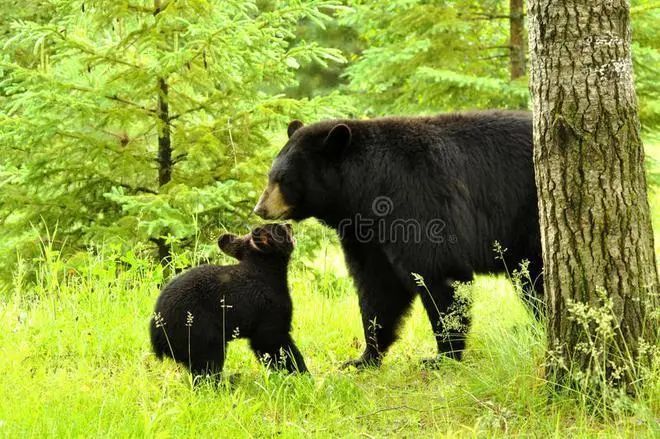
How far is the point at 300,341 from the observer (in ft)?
17.9

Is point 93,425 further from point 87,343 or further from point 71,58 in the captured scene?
point 71,58

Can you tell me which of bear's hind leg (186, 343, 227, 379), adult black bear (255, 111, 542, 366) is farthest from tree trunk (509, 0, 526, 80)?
bear's hind leg (186, 343, 227, 379)

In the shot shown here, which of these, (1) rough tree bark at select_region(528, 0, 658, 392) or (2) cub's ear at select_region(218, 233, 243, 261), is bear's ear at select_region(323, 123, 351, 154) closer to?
(2) cub's ear at select_region(218, 233, 243, 261)

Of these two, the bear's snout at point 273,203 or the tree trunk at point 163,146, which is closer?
the bear's snout at point 273,203

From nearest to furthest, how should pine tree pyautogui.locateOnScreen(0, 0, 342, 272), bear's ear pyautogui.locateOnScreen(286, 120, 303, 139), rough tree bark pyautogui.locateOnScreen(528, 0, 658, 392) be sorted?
1. rough tree bark pyautogui.locateOnScreen(528, 0, 658, 392)
2. bear's ear pyautogui.locateOnScreen(286, 120, 303, 139)
3. pine tree pyautogui.locateOnScreen(0, 0, 342, 272)

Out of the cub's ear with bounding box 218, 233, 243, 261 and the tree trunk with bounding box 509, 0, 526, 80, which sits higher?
the tree trunk with bounding box 509, 0, 526, 80

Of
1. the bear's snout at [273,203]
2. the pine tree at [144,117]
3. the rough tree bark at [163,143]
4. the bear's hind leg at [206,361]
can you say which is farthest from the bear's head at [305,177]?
the rough tree bark at [163,143]

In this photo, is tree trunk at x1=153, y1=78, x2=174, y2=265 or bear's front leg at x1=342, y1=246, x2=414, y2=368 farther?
tree trunk at x1=153, y1=78, x2=174, y2=265

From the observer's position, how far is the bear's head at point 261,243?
476 cm

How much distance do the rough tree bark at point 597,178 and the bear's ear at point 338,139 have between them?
5.37ft

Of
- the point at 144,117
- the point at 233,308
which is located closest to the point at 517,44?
the point at 144,117

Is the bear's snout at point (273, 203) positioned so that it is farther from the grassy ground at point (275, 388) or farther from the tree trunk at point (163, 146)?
the tree trunk at point (163, 146)

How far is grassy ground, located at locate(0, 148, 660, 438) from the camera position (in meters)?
3.53

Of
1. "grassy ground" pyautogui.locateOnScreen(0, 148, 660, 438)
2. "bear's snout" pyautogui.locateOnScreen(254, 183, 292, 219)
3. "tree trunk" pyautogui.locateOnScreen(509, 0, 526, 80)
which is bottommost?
"grassy ground" pyautogui.locateOnScreen(0, 148, 660, 438)
